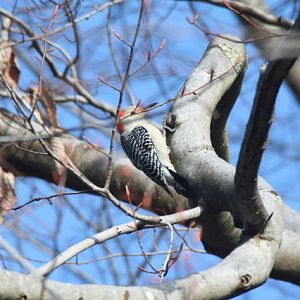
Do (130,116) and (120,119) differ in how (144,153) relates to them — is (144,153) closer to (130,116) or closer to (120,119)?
(120,119)

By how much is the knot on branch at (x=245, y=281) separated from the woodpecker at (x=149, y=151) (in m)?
1.02

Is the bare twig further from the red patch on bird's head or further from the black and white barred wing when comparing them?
the black and white barred wing

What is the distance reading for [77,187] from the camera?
18.8 feet

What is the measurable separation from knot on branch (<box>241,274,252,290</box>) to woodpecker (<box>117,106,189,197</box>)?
3.36 feet

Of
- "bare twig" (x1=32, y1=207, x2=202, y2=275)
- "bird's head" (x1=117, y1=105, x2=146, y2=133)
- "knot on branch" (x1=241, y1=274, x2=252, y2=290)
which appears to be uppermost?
"bird's head" (x1=117, y1=105, x2=146, y2=133)

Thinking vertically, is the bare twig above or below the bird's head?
below

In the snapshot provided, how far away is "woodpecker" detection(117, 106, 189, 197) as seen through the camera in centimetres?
500

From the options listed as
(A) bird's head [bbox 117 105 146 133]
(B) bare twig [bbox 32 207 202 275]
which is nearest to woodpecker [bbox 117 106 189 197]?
(A) bird's head [bbox 117 105 146 133]

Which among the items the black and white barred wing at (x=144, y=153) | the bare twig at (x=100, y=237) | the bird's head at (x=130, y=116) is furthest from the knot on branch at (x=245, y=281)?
the black and white barred wing at (x=144, y=153)

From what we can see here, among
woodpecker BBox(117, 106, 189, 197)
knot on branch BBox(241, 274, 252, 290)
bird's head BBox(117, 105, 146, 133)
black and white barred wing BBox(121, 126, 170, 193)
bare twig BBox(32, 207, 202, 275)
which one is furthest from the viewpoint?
black and white barred wing BBox(121, 126, 170, 193)

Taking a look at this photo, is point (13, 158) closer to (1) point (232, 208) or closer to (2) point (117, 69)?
(2) point (117, 69)

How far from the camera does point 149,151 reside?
5.90 m

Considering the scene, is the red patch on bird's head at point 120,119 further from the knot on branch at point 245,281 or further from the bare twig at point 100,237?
the knot on branch at point 245,281

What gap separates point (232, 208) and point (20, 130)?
2.32m
